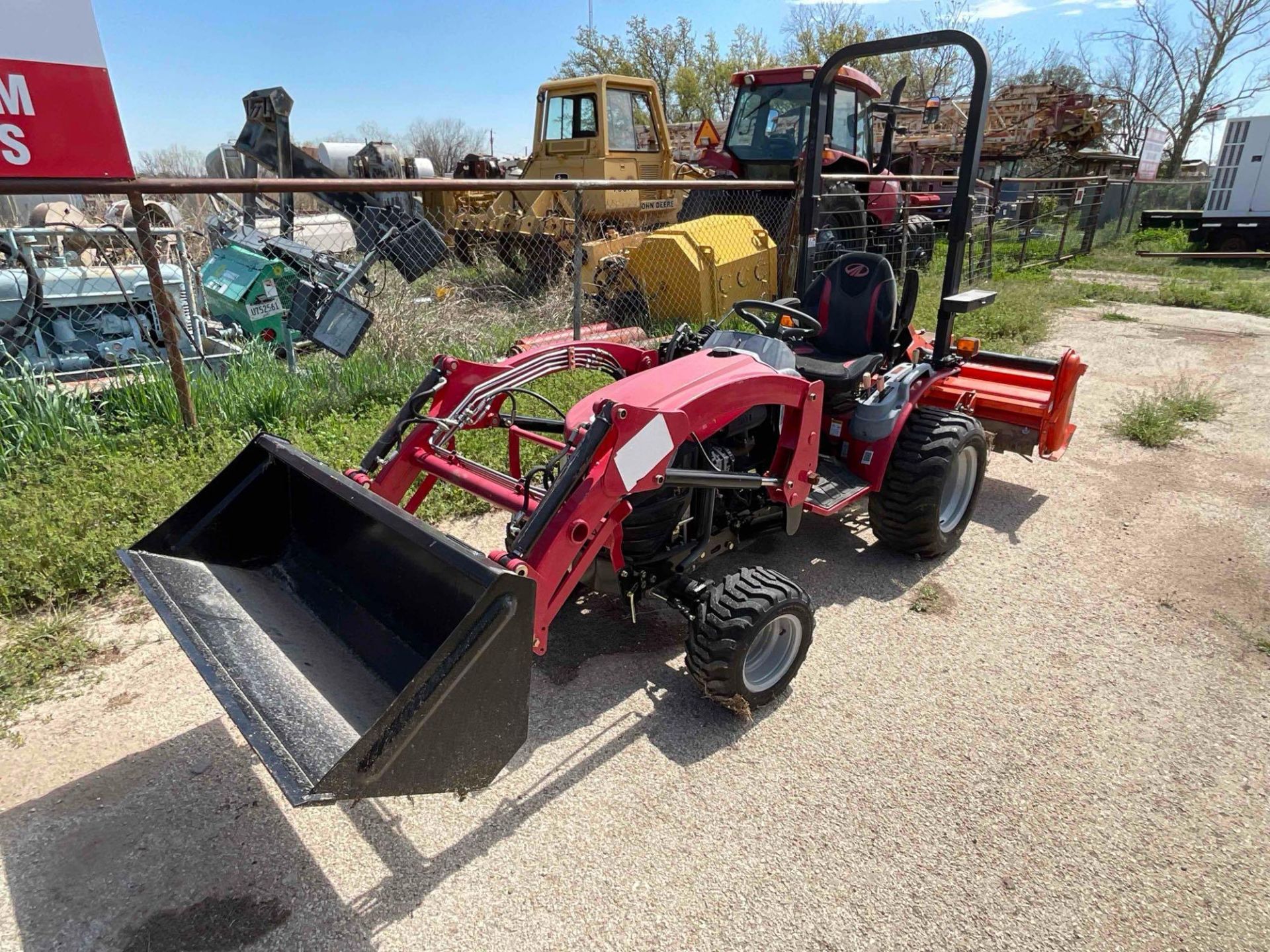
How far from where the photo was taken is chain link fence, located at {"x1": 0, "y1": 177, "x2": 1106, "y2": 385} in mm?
5344

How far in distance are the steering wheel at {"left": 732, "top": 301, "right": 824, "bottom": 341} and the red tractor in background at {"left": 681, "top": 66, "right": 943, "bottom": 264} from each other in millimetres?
5659

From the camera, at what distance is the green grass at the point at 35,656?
2.72 metres

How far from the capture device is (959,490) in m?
4.08

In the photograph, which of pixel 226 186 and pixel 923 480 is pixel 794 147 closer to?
pixel 923 480

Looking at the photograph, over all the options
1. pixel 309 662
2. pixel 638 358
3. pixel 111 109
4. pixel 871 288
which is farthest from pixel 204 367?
pixel 871 288

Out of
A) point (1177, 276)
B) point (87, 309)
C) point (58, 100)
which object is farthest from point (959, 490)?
point (1177, 276)

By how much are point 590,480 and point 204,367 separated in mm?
3706

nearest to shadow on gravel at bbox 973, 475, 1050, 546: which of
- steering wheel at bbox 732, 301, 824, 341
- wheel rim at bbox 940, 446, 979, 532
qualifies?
wheel rim at bbox 940, 446, 979, 532

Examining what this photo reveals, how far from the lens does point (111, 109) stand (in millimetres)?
3949

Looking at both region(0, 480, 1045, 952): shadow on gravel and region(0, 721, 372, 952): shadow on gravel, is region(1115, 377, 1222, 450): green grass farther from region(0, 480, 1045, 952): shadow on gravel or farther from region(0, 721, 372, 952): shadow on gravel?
region(0, 721, 372, 952): shadow on gravel

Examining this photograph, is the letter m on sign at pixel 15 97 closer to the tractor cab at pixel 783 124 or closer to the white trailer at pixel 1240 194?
the tractor cab at pixel 783 124

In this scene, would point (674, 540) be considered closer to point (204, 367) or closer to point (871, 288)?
point (871, 288)

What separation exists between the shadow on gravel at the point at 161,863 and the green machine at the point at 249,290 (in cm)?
475

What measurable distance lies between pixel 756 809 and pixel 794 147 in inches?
372
